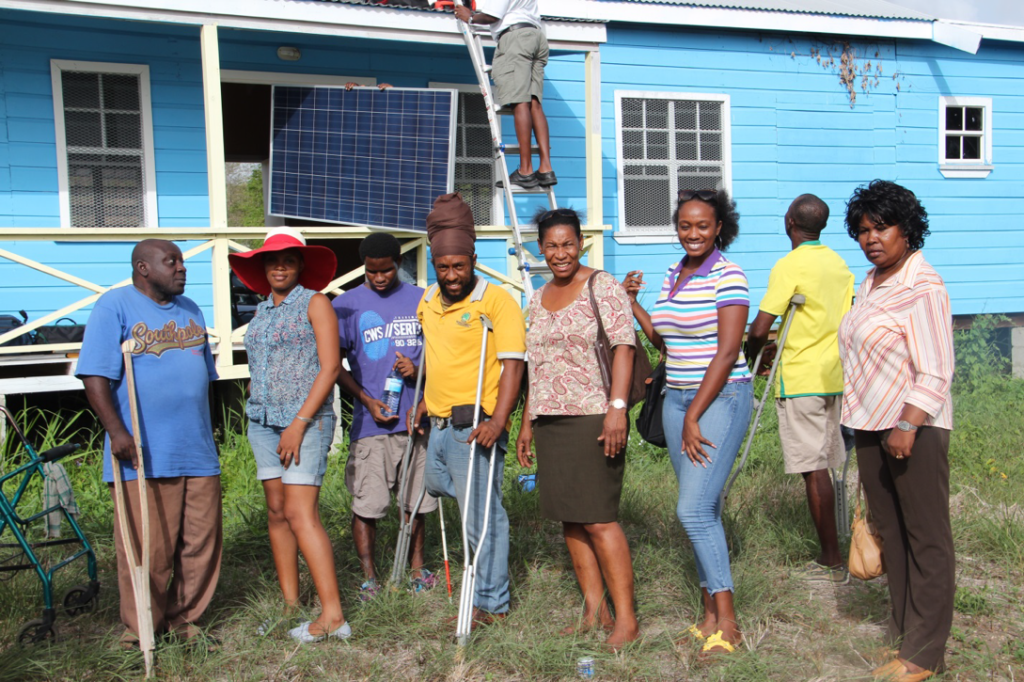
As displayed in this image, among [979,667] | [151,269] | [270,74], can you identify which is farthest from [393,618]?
[270,74]

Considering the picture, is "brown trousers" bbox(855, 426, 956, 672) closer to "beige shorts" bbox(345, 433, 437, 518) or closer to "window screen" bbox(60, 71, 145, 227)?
"beige shorts" bbox(345, 433, 437, 518)

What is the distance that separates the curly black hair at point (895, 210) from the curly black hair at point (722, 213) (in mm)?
512

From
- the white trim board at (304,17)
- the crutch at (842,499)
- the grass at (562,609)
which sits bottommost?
the grass at (562,609)

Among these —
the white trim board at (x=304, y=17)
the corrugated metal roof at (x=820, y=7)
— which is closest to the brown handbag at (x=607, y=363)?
the white trim board at (x=304, y=17)

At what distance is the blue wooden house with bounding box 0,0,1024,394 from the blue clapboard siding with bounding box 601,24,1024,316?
2cm

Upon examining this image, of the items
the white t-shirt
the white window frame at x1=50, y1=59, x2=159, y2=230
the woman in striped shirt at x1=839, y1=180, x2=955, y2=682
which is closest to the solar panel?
the white t-shirt

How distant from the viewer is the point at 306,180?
7.95 m

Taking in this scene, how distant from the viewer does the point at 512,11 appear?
24.3 ft

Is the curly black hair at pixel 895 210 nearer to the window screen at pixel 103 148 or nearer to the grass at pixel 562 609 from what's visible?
the grass at pixel 562 609

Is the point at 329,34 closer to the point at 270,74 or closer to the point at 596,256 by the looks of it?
the point at 270,74

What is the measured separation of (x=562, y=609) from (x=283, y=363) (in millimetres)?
1779

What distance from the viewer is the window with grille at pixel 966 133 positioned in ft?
36.1

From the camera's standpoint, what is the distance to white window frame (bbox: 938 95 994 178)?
36.0ft

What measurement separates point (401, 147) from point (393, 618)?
4939 mm
